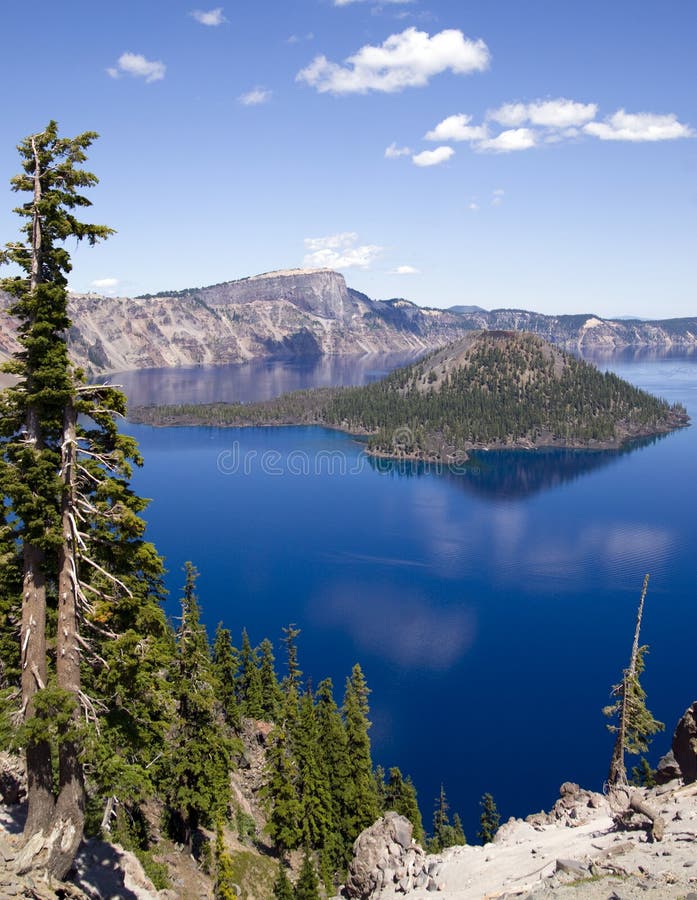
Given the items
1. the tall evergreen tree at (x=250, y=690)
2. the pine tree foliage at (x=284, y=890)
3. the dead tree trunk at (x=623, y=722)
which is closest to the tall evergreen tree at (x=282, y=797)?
the pine tree foliage at (x=284, y=890)

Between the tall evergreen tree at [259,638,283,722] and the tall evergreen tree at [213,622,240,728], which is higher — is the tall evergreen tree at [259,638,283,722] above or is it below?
below

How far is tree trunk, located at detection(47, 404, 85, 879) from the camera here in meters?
16.9

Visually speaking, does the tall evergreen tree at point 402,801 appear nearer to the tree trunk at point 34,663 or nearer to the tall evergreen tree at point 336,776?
the tall evergreen tree at point 336,776

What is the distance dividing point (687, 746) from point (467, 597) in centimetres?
7331

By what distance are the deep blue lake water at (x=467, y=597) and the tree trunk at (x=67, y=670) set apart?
175 feet

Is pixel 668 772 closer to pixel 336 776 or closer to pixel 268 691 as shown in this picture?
pixel 336 776

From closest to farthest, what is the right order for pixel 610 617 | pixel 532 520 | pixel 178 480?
pixel 610 617, pixel 532 520, pixel 178 480

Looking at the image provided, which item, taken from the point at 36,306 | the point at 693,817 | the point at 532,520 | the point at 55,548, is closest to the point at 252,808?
the point at 693,817

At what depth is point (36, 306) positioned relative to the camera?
56.5 feet

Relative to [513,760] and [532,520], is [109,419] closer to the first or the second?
[513,760]

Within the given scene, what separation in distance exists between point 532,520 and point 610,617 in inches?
2056

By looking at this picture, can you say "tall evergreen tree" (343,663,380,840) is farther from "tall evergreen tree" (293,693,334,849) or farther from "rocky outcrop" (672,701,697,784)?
"rocky outcrop" (672,701,697,784)

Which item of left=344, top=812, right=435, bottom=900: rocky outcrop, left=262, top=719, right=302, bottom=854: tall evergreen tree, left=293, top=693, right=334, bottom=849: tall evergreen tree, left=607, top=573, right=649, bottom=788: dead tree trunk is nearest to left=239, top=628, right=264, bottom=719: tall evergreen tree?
left=293, top=693, right=334, bottom=849: tall evergreen tree

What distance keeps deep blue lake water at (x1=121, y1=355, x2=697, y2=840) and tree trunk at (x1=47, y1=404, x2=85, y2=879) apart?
175ft
